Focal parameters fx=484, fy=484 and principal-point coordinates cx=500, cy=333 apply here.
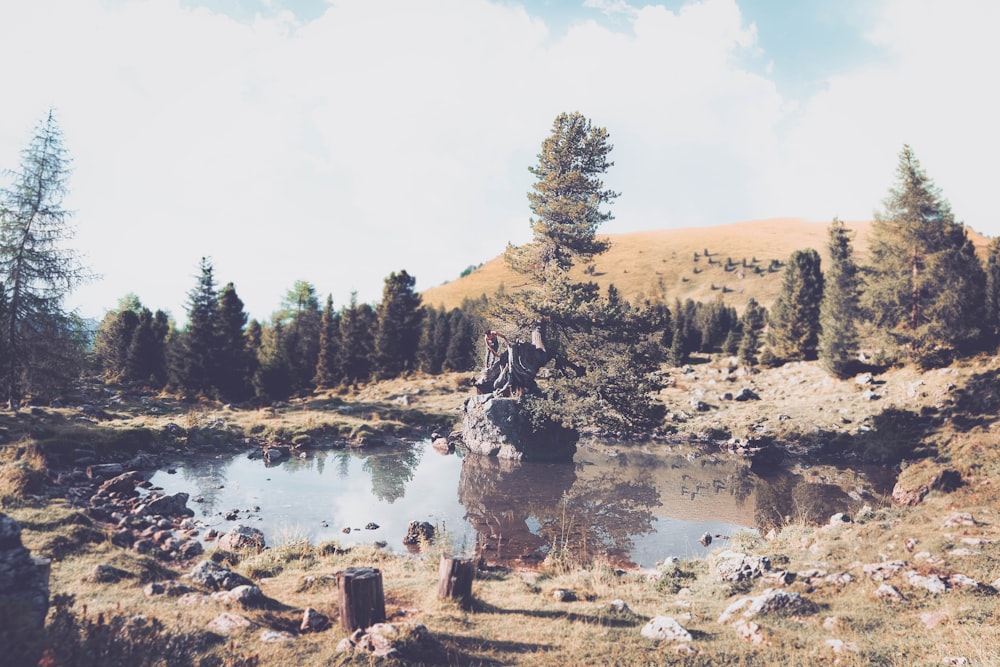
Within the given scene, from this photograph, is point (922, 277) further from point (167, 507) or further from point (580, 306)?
point (167, 507)

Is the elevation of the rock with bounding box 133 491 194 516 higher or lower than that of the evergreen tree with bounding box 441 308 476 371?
lower

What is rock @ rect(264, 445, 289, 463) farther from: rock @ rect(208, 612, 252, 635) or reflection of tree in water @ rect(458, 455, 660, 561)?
rock @ rect(208, 612, 252, 635)

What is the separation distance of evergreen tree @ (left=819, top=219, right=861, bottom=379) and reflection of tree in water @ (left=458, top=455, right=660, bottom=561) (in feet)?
76.0

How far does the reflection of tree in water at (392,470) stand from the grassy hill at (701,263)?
7127 cm

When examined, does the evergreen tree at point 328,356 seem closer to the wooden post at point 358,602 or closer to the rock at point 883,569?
the wooden post at point 358,602

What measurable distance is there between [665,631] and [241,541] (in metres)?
11.0

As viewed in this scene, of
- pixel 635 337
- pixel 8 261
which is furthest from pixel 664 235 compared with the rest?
pixel 8 261

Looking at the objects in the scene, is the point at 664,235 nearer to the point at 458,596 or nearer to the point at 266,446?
the point at 266,446

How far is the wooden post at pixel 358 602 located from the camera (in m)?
7.61

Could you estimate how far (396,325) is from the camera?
186 feet

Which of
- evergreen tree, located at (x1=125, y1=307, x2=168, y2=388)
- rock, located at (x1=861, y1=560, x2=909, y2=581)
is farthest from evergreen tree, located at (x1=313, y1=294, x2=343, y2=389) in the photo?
rock, located at (x1=861, y1=560, x2=909, y2=581)

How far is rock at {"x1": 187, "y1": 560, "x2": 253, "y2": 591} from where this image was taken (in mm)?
9445

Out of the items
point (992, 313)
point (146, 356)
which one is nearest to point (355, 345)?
point (146, 356)

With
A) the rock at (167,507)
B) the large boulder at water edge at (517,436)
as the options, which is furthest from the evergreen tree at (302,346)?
the rock at (167,507)
